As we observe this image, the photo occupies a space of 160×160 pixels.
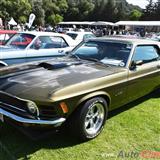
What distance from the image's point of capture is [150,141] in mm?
4348

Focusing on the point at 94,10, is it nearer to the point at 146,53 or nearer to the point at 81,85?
the point at 146,53

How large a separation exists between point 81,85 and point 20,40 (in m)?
5.03

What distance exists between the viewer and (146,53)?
225 inches

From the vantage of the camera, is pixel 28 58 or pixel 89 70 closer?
pixel 89 70

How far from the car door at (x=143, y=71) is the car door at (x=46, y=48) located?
11.0 feet

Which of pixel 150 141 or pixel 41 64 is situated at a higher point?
pixel 41 64

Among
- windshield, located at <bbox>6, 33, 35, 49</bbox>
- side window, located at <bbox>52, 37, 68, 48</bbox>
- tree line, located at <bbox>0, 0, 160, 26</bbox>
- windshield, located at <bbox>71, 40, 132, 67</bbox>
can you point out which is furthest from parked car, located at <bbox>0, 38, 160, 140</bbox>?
tree line, located at <bbox>0, 0, 160, 26</bbox>

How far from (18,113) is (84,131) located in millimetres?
981

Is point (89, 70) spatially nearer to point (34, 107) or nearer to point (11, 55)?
point (34, 107)

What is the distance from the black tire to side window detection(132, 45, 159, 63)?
1.31 meters

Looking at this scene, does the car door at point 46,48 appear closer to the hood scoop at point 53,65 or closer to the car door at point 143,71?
the hood scoop at point 53,65

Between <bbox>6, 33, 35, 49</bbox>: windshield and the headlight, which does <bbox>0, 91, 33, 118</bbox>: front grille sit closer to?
the headlight

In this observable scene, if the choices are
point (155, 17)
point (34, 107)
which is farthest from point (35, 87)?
point (155, 17)

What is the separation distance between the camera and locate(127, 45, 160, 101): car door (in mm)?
5066
